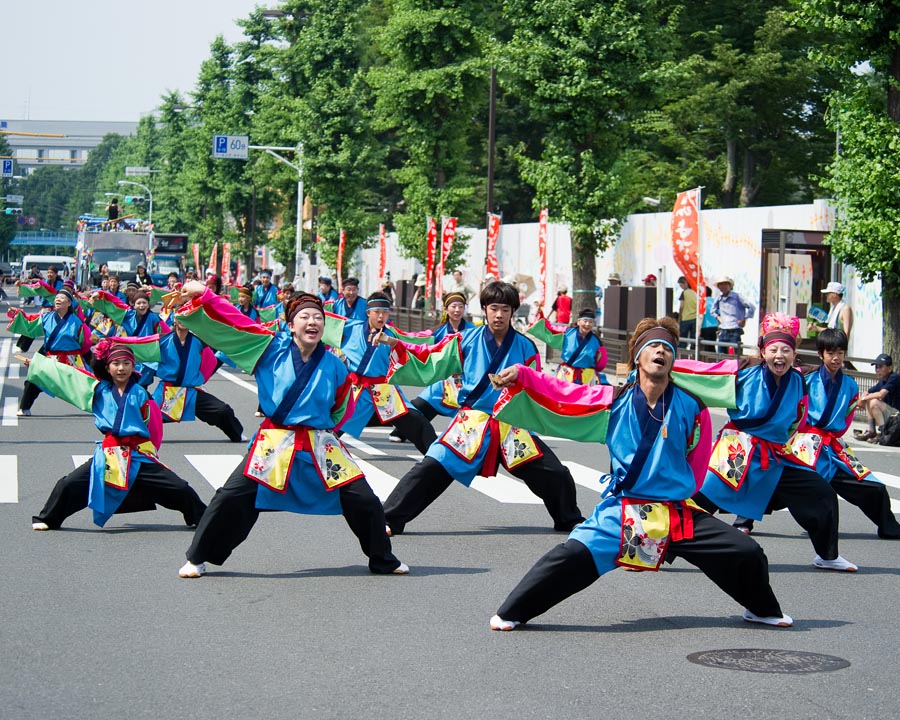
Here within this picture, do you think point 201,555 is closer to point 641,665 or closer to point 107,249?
point 641,665

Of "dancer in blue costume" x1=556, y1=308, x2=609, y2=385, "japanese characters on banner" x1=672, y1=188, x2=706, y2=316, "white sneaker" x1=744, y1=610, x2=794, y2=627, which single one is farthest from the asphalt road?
"japanese characters on banner" x1=672, y1=188, x2=706, y2=316

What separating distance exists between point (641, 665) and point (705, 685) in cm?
39

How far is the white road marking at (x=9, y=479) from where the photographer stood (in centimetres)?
1052

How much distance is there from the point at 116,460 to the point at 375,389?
13.8ft

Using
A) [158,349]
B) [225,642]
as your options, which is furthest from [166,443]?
[225,642]

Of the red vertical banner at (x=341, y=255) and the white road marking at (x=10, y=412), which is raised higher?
the red vertical banner at (x=341, y=255)

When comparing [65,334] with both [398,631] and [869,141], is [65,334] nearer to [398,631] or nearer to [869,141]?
[869,141]

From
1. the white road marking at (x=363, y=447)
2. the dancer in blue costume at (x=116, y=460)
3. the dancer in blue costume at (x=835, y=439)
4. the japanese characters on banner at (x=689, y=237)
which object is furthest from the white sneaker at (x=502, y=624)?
the japanese characters on banner at (x=689, y=237)

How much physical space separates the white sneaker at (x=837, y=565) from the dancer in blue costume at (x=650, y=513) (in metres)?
1.97

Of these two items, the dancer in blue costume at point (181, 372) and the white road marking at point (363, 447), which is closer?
the dancer in blue costume at point (181, 372)

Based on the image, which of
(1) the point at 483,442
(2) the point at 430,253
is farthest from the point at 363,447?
(2) the point at 430,253

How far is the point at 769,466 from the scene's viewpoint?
813 cm

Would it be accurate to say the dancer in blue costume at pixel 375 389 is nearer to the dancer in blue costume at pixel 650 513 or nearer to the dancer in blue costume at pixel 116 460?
the dancer in blue costume at pixel 116 460

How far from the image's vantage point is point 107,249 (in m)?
56.4
